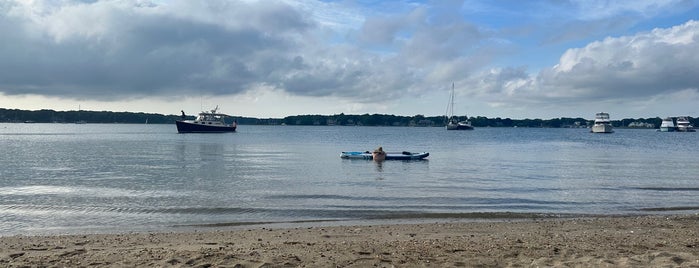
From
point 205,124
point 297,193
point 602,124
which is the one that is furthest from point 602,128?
point 297,193

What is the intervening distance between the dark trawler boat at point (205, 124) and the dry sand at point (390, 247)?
102 metres

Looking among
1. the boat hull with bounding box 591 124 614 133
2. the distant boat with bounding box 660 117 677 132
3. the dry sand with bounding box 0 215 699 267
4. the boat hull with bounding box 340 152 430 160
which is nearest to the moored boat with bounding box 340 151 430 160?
the boat hull with bounding box 340 152 430 160

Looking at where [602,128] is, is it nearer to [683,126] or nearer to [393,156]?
[683,126]

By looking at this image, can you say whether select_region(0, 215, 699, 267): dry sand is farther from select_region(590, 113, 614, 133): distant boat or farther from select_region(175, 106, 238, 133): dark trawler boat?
select_region(590, 113, 614, 133): distant boat

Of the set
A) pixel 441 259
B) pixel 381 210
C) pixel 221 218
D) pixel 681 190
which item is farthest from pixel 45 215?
pixel 681 190

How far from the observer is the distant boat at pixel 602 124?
154m

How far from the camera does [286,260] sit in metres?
9.05

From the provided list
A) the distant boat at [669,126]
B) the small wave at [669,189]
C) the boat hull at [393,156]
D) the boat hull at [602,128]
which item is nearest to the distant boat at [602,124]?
the boat hull at [602,128]

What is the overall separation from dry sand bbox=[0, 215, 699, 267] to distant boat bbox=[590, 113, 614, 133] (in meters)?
152

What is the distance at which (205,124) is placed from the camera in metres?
112

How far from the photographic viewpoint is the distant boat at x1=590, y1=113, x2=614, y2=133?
506 feet

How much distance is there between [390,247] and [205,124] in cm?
10642

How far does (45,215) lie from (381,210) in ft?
34.0

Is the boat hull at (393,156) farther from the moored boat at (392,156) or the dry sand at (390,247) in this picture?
the dry sand at (390,247)
